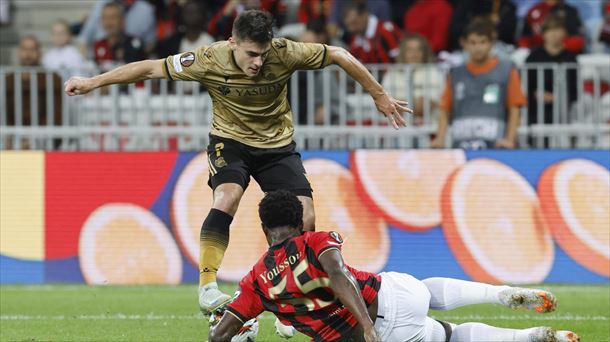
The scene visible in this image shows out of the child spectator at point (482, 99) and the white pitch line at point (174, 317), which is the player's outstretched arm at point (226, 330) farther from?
the child spectator at point (482, 99)

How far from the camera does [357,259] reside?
13.6 m

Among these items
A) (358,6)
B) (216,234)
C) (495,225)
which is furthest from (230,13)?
(216,234)

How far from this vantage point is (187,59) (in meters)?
9.46

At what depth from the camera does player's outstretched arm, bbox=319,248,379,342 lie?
708 cm

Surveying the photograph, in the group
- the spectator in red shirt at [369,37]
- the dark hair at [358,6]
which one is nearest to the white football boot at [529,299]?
the spectator in red shirt at [369,37]

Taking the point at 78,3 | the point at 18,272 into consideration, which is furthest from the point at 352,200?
the point at 78,3

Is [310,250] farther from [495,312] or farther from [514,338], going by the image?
[495,312]

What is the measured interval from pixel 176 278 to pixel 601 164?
15.0ft

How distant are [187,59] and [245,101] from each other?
52 centimetres

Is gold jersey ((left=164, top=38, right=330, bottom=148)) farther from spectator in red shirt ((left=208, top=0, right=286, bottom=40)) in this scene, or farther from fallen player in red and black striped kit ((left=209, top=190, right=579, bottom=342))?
spectator in red shirt ((left=208, top=0, right=286, bottom=40))

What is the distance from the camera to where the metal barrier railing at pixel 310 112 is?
582 inches

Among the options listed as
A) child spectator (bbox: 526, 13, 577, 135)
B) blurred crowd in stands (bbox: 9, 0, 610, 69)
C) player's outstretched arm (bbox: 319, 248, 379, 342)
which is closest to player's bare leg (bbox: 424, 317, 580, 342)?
player's outstretched arm (bbox: 319, 248, 379, 342)

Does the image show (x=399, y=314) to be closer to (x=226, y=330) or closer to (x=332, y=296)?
(x=332, y=296)

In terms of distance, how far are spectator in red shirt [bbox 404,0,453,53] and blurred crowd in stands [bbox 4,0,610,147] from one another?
0.04 ft
